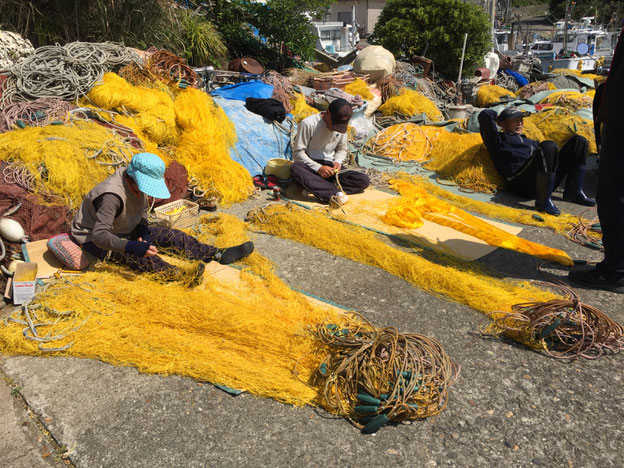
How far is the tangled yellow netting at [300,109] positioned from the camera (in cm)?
797

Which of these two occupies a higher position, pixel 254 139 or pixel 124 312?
pixel 254 139

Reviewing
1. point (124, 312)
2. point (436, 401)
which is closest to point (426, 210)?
point (436, 401)

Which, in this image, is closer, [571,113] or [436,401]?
[436,401]

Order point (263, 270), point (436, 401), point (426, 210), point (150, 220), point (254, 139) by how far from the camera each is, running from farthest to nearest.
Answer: point (254, 139) → point (426, 210) → point (150, 220) → point (263, 270) → point (436, 401)

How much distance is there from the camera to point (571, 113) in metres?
6.90

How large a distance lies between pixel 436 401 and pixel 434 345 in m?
0.35

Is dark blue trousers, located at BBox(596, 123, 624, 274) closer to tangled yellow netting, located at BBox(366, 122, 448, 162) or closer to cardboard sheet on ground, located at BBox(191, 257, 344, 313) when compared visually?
cardboard sheet on ground, located at BBox(191, 257, 344, 313)

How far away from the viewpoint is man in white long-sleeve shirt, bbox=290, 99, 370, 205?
18.1 feet

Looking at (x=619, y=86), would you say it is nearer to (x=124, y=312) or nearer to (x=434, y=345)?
(x=434, y=345)

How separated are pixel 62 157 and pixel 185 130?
195cm

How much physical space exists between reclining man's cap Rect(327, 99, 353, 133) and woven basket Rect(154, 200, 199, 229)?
195cm

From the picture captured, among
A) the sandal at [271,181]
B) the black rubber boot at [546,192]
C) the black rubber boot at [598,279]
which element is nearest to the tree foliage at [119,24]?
the sandal at [271,181]

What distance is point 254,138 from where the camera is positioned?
6.78m

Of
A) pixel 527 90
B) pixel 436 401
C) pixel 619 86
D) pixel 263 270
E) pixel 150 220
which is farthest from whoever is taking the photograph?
pixel 527 90
